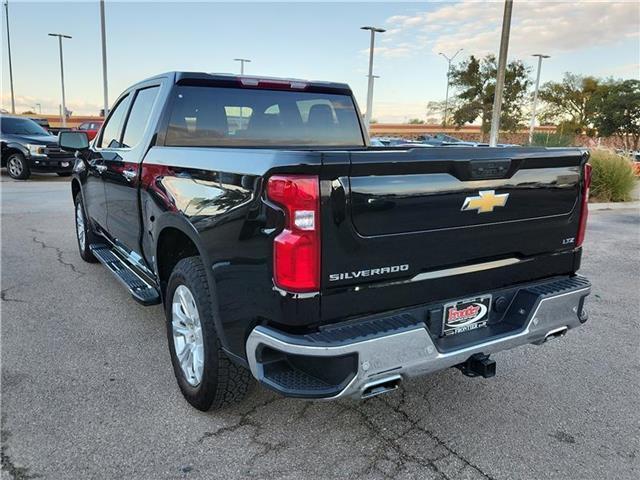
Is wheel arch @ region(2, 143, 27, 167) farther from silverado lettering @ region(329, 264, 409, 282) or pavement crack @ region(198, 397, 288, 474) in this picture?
silverado lettering @ region(329, 264, 409, 282)

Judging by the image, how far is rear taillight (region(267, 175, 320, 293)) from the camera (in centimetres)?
214

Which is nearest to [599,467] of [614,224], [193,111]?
[193,111]

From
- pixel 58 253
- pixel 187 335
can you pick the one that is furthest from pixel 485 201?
pixel 58 253

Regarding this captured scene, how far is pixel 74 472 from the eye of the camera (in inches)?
98.3

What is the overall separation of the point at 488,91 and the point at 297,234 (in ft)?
142

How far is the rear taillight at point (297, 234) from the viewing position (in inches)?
84.1

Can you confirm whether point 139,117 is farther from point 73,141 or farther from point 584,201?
point 584,201

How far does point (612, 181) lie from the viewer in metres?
13.2

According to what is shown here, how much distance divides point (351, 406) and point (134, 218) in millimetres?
2130

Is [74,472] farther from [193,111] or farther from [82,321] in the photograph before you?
[193,111]

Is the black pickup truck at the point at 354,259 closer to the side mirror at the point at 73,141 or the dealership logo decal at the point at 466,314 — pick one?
the dealership logo decal at the point at 466,314

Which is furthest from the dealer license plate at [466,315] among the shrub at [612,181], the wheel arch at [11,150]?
the wheel arch at [11,150]

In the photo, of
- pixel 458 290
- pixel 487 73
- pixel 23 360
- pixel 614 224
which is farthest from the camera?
pixel 487 73

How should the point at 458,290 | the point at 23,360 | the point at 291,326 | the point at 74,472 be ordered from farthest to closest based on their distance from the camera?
the point at 23,360 → the point at 458,290 → the point at 74,472 → the point at 291,326
